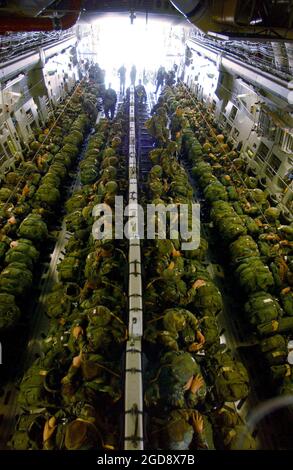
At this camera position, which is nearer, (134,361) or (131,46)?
(134,361)

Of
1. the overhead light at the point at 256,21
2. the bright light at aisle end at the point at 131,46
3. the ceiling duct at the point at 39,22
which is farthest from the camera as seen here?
the bright light at aisle end at the point at 131,46

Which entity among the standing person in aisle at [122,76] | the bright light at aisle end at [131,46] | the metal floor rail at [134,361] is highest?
the bright light at aisle end at [131,46]

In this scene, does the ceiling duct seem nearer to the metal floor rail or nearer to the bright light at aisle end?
the metal floor rail

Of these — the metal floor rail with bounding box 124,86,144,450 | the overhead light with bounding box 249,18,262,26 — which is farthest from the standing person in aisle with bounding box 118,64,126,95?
the metal floor rail with bounding box 124,86,144,450

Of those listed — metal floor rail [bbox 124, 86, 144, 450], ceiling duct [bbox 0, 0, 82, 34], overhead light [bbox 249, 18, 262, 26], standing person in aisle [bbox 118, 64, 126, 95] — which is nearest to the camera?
metal floor rail [bbox 124, 86, 144, 450]

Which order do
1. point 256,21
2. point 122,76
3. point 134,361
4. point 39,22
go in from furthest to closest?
point 122,76 < point 39,22 < point 256,21 < point 134,361

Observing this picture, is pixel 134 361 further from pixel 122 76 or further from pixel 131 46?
pixel 131 46

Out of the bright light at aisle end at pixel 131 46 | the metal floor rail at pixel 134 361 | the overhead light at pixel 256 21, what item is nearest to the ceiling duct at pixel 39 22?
the overhead light at pixel 256 21

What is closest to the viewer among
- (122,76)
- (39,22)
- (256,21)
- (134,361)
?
(134,361)

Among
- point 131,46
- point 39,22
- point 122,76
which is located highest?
point 39,22

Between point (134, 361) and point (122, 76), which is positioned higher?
point (122, 76)

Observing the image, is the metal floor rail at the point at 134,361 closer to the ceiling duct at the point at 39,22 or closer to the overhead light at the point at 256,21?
the overhead light at the point at 256,21

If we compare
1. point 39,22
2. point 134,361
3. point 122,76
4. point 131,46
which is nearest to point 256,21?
point 39,22

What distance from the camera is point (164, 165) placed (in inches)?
341
